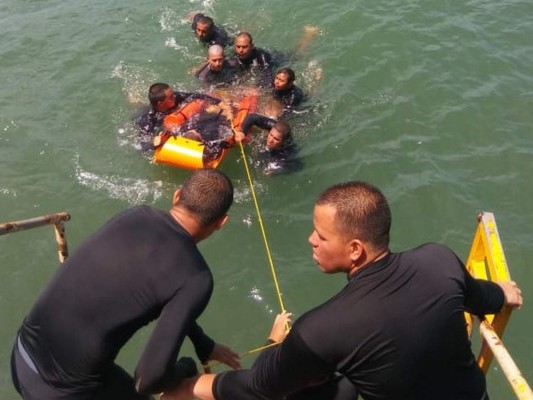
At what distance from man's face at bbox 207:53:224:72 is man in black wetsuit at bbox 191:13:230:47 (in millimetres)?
1128

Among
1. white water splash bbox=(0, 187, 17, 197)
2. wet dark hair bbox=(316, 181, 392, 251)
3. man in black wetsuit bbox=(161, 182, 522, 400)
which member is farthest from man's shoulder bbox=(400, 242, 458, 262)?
white water splash bbox=(0, 187, 17, 197)

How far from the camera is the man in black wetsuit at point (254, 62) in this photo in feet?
28.1

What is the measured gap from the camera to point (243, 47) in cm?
852

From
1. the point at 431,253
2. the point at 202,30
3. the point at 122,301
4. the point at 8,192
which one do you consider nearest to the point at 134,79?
the point at 202,30

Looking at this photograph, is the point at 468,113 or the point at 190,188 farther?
the point at 468,113

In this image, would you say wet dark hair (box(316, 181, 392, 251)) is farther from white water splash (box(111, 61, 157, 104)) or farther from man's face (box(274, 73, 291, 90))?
white water splash (box(111, 61, 157, 104))

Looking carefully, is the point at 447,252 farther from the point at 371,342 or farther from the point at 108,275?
the point at 108,275

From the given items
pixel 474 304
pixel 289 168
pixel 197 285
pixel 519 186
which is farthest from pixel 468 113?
pixel 197 285

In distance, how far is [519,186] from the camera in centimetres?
661

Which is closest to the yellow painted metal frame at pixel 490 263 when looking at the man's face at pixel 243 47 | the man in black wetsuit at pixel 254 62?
the man in black wetsuit at pixel 254 62

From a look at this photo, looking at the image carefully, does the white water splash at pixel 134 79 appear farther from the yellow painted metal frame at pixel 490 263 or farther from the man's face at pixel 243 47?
the yellow painted metal frame at pixel 490 263

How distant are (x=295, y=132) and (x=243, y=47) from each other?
1.79 metres

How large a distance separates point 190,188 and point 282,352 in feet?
3.39

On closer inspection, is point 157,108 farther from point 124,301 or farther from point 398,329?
point 398,329
